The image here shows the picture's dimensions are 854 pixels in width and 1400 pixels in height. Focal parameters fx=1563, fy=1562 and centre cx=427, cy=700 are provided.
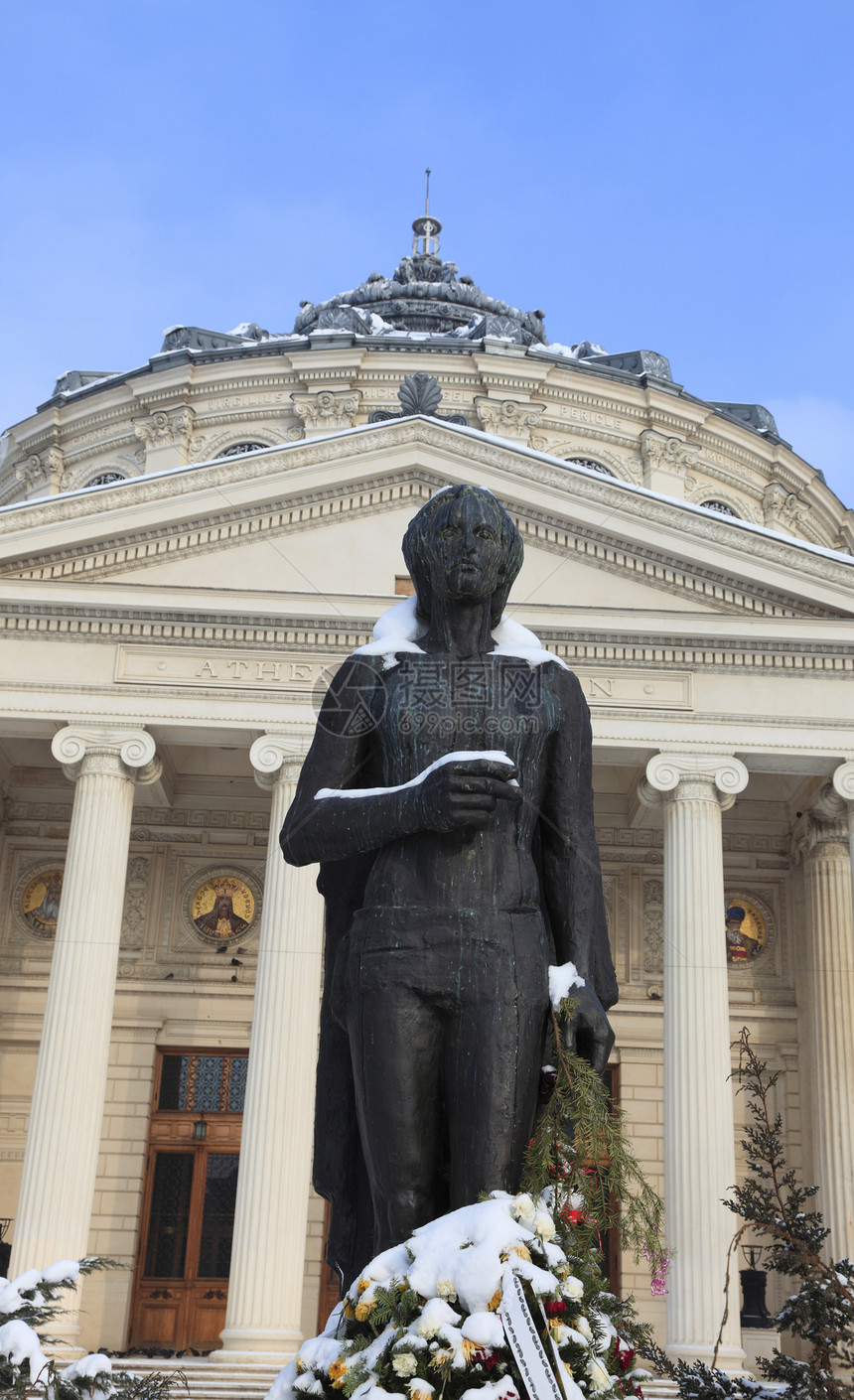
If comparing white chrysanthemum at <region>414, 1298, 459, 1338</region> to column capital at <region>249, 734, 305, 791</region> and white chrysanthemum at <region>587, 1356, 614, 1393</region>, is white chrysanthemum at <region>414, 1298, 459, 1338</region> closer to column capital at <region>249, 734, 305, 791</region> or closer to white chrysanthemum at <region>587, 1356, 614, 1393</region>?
white chrysanthemum at <region>587, 1356, 614, 1393</region>

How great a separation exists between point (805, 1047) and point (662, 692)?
22.6 ft

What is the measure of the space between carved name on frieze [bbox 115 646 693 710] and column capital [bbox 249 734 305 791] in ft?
2.36

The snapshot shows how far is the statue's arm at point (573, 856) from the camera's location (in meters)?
4.09

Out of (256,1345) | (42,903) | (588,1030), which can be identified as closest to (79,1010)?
(256,1345)

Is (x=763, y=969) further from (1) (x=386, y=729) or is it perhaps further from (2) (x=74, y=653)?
(1) (x=386, y=729)

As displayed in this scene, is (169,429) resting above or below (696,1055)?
above

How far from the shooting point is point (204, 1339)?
22328mm

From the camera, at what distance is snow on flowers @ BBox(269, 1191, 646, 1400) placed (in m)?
3.17

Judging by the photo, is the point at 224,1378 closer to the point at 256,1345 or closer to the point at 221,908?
the point at 256,1345

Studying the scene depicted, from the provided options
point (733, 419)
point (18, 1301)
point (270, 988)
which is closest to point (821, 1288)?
point (18, 1301)

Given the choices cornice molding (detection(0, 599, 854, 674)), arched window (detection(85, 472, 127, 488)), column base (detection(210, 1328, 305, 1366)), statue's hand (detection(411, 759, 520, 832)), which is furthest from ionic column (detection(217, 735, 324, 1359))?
arched window (detection(85, 472, 127, 488))

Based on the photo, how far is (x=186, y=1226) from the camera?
75.9 ft

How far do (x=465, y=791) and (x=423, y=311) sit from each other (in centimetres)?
3937

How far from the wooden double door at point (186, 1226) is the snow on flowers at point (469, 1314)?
2014 centimetres
